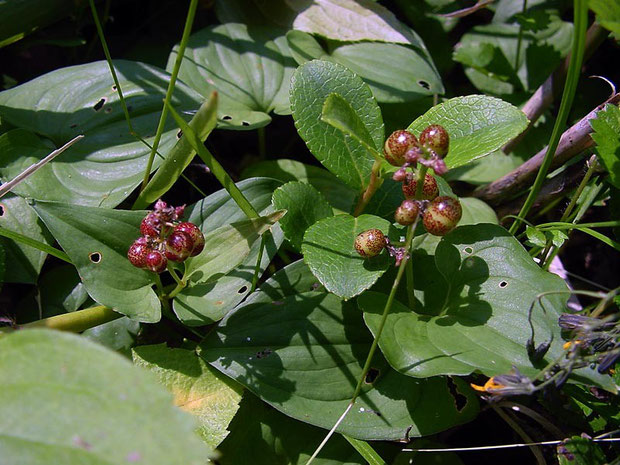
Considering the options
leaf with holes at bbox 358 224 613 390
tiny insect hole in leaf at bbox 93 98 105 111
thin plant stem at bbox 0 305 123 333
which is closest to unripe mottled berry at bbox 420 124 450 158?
leaf with holes at bbox 358 224 613 390

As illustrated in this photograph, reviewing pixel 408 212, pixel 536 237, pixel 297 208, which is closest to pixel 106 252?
pixel 297 208

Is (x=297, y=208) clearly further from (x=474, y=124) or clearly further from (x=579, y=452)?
(x=579, y=452)

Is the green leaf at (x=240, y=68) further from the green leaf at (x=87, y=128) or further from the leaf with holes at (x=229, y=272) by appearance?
the leaf with holes at (x=229, y=272)

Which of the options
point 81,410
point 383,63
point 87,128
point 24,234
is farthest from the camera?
point 383,63

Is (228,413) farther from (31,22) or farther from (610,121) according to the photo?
(31,22)

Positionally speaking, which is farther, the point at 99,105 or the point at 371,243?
the point at 99,105

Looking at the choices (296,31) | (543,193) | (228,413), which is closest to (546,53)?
(543,193)

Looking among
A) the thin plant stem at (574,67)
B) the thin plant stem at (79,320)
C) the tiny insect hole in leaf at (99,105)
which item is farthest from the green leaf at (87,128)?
the thin plant stem at (574,67)
